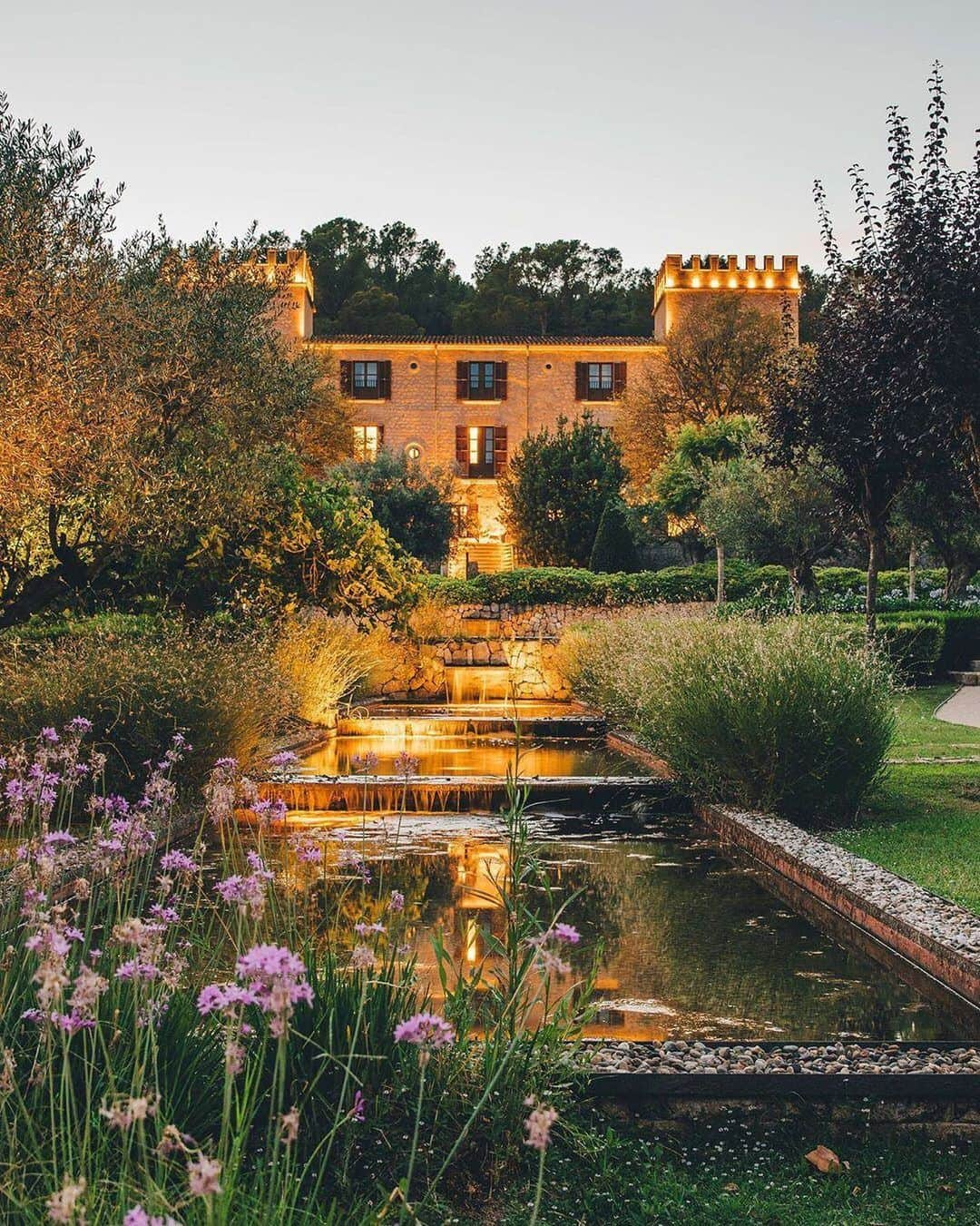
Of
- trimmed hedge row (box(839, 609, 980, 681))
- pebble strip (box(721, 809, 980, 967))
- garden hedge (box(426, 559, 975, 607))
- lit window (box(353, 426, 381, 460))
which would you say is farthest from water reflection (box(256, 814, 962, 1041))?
lit window (box(353, 426, 381, 460))

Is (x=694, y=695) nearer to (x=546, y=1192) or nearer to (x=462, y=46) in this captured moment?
(x=546, y=1192)

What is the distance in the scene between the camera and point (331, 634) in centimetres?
1513

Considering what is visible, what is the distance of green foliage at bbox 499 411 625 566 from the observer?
113 ft

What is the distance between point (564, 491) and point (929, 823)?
1096 inches

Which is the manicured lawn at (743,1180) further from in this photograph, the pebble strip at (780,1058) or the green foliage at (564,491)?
the green foliage at (564,491)

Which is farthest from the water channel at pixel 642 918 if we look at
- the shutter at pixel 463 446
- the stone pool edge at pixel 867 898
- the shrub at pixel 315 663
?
the shutter at pixel 463 446

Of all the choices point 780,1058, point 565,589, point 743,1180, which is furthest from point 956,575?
point 743,1180

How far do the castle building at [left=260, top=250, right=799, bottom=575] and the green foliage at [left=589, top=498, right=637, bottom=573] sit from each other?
12.0 m

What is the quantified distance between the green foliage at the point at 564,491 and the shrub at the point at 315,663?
19.4 m

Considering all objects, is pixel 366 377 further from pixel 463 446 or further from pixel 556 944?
pixel 556 944

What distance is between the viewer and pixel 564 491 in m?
35.0

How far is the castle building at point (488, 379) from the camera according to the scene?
43.4 metres

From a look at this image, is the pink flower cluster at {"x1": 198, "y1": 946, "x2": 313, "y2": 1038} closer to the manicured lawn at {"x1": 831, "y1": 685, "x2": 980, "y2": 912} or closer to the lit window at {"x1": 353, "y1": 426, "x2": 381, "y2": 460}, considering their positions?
the manicured lawn at {"x1": 831, "y1": 685, "x2": 980, "y2": 912}

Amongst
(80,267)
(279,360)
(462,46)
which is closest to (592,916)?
(80,267)
